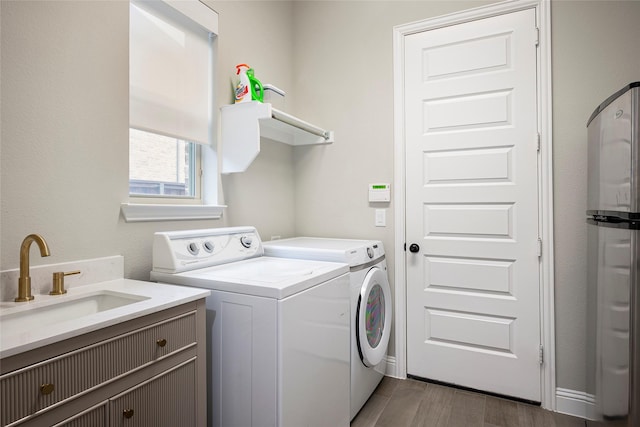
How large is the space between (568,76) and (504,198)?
29.6 inches

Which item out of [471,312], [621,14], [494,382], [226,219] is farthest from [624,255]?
[226,219]

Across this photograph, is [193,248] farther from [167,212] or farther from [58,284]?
[58,284]

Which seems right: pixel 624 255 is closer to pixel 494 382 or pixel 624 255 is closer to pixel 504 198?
pixel 504 198

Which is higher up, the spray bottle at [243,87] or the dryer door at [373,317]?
the spray bottle at [243,87]

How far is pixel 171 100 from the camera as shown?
6.09 feet

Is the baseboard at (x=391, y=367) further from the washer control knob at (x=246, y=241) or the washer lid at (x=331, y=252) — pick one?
the washer control knob at (x=246, y=241)

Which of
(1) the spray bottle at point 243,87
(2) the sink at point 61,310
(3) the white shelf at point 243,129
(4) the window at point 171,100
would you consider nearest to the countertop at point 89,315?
(2) the sink at point 61,310

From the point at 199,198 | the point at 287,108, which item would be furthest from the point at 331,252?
the point at 287,108

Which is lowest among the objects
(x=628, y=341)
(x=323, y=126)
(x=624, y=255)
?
(x=628, y=341)

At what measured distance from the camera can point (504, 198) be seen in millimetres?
2168

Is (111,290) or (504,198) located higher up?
(504,198)

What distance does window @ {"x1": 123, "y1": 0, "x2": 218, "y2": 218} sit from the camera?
1.72m

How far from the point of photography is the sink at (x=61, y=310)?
3.58 feet

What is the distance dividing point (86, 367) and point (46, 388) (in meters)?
0.10
